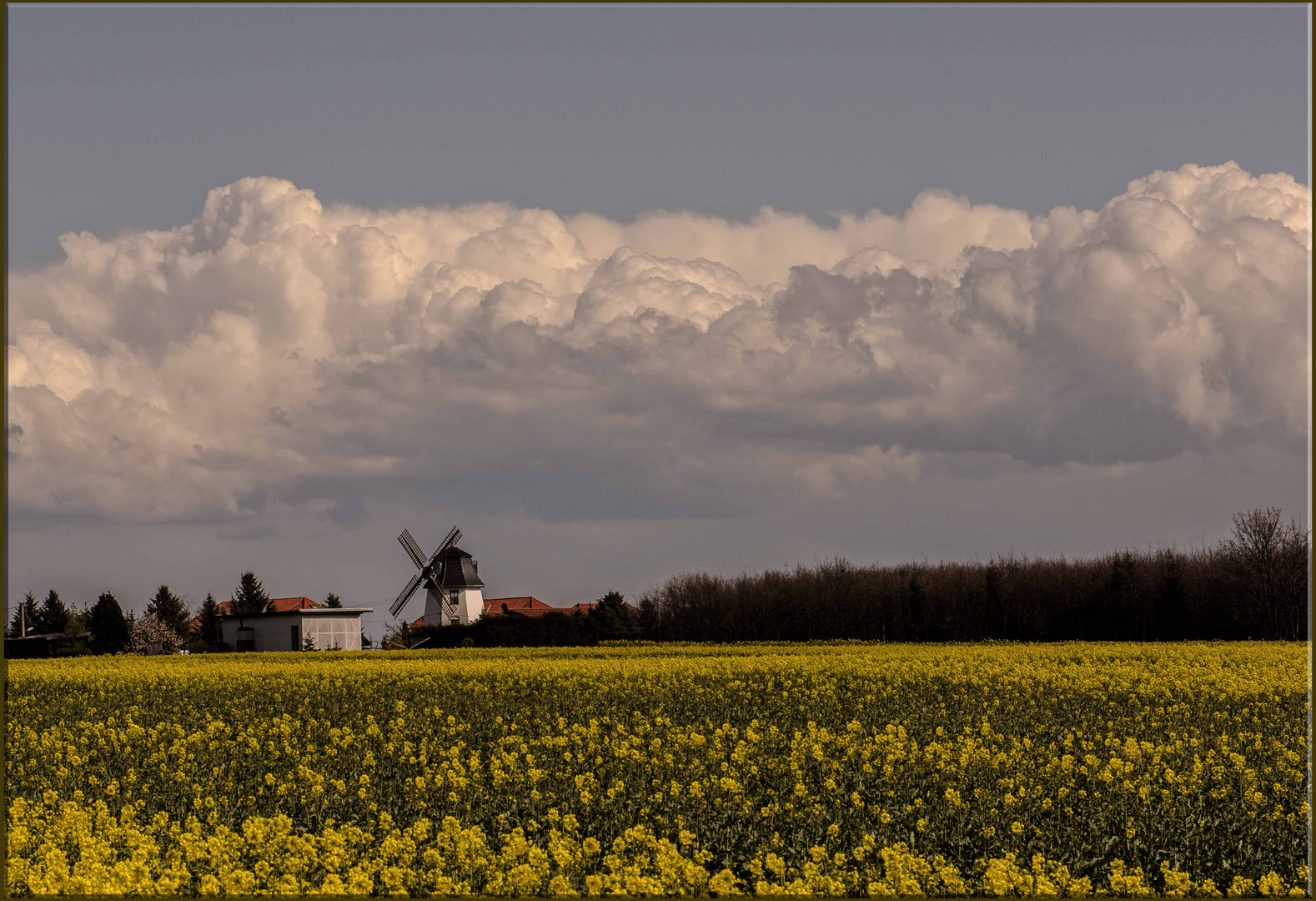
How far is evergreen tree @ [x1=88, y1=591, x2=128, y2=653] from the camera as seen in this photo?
65500mm

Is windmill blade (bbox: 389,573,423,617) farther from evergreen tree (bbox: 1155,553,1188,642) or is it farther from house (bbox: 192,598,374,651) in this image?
evergreen tree (bbox: 1155,553,1188,642)

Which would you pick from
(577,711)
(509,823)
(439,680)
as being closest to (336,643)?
(439,680)

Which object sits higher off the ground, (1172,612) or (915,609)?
(915,609)

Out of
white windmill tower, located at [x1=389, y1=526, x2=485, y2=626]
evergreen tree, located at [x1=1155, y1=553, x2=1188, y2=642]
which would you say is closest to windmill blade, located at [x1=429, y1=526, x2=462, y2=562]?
white windmill tower, located at [x1=389, y1=526, x2=485, y2=626]

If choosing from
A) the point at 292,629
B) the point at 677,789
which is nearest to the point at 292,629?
the point at 292,629

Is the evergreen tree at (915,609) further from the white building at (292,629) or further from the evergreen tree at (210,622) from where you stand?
the evergreen tree at (210,622)

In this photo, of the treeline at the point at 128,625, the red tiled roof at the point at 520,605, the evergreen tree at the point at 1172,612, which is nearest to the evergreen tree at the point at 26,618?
the treeline at the point at 128,625

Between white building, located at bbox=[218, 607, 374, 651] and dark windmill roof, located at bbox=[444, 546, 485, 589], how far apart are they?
617cm

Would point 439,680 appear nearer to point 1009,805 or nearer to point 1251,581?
point 1009,805

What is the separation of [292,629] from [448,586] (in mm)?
9880

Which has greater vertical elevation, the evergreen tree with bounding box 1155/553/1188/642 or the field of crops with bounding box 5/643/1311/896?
the field of crops with bounding box 5/643/1311/896

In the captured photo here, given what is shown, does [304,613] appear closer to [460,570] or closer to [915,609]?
[460,570]

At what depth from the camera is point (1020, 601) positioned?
55.0 m

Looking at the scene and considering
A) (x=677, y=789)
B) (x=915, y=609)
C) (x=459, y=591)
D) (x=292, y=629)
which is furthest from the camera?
(x=459, y=591)
